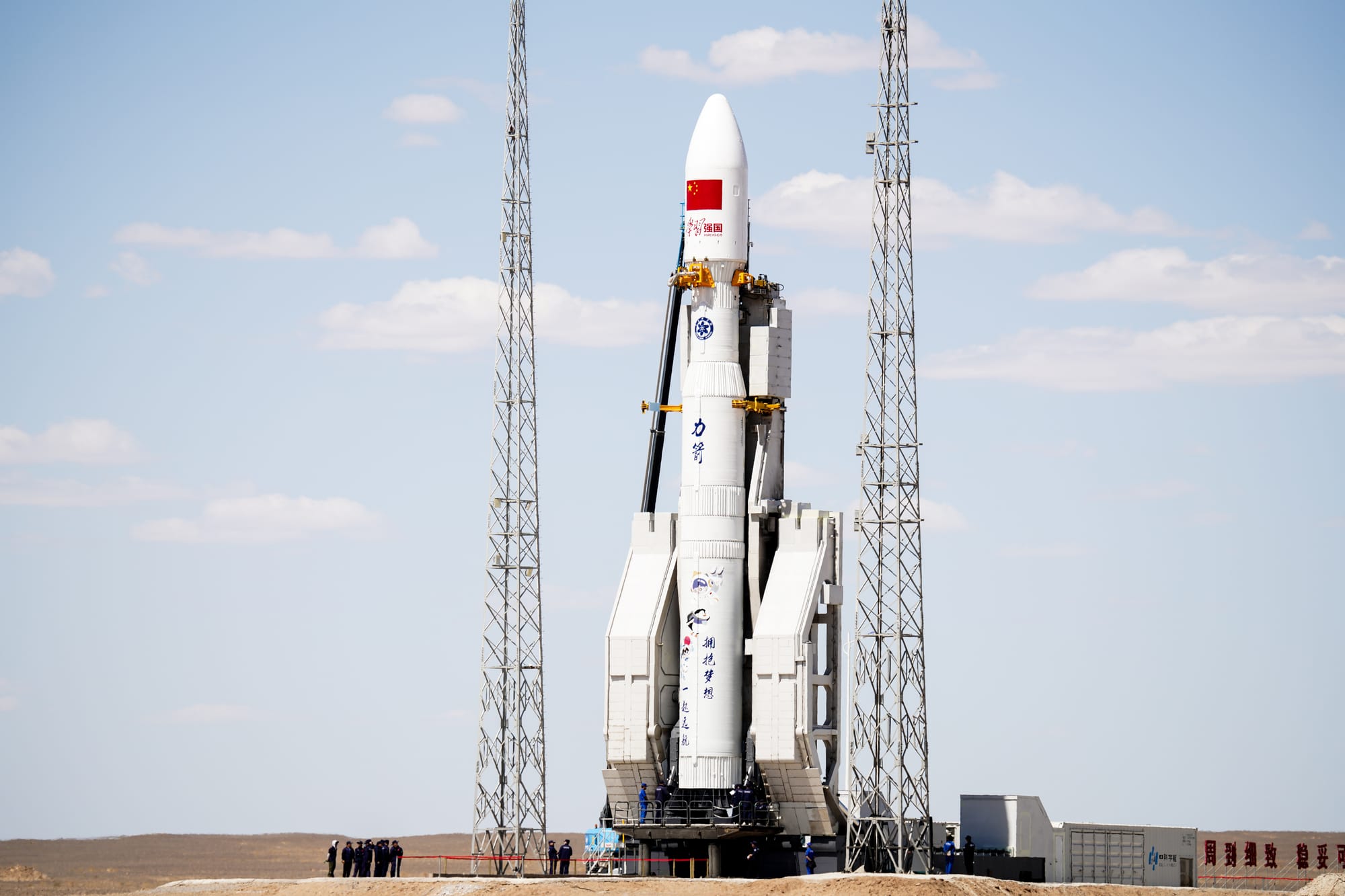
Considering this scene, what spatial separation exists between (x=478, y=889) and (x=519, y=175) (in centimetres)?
2007

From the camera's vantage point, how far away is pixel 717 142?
5847 centimetres

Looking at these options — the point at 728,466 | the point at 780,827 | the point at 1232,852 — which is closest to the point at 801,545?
the point at 728,466

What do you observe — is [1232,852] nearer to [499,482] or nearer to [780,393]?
[780,393]

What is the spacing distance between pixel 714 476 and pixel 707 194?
24.7 ft

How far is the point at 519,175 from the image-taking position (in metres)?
61.8

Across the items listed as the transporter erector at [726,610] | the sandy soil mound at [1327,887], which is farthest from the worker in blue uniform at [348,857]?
the sandy soil mound at [1327,887]

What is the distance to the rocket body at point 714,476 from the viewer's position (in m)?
56.5

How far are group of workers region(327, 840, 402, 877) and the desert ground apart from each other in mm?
908

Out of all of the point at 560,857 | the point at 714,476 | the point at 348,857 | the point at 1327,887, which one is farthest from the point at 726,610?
the point at 1327,887

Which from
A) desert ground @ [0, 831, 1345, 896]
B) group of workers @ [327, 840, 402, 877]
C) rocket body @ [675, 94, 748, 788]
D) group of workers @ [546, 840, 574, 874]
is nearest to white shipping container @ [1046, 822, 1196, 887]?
desert ground @ [0, 831, 1345, 896]

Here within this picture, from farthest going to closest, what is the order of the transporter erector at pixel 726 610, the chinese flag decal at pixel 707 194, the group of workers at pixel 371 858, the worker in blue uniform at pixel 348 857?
the worker in blue uniform at pixel 348 857, the group of workers at pixel 371 858, the chinese flag decal at pixel 707 194, the transporter erector at pixel 726 610

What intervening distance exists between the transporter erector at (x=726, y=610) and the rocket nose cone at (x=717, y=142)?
40 mm

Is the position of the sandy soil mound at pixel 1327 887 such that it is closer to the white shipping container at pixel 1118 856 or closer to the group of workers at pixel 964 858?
the white shipping container at pixel 1118 856

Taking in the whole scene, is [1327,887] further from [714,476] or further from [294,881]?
[294,881]
